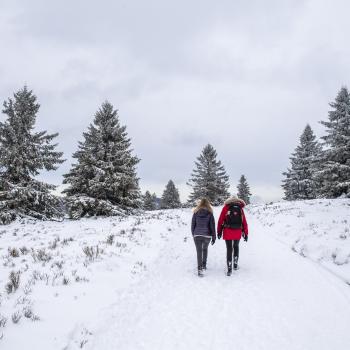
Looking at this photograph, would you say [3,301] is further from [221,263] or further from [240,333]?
[221,263]

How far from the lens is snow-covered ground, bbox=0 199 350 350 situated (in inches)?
177

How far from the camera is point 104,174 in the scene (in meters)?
23.1

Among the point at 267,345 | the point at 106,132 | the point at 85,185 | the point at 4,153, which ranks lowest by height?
the point at 267,345

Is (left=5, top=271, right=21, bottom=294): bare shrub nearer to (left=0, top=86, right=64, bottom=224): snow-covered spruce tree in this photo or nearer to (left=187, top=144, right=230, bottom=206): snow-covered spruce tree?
(left=0, top=86, right=64, bottom=224): snow-covered spruce tree

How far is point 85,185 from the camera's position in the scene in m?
23.6

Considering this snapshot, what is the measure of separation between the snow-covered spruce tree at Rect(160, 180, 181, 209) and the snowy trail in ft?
167

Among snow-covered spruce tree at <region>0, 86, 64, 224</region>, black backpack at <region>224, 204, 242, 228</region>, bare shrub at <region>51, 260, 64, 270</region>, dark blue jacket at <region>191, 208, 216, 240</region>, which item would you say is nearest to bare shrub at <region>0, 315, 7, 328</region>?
bare shrub at <region>51, 260, 64, 270</region>

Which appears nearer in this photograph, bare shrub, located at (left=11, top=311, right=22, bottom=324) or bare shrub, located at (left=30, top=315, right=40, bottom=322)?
bare shrub, located at (left=11, top=311, right=22, bottom=324)

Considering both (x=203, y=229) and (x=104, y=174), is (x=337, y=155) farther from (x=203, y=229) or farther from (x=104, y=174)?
(x=203, y=229)

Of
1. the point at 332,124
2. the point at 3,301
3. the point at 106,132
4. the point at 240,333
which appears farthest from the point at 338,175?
the point at 3,301

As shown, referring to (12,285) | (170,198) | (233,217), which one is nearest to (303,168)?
(170,198)

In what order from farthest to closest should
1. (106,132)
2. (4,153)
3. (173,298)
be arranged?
(106,132), (4,153), (173,298)

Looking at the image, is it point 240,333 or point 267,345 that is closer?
point 267,345

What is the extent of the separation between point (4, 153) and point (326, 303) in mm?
21606
